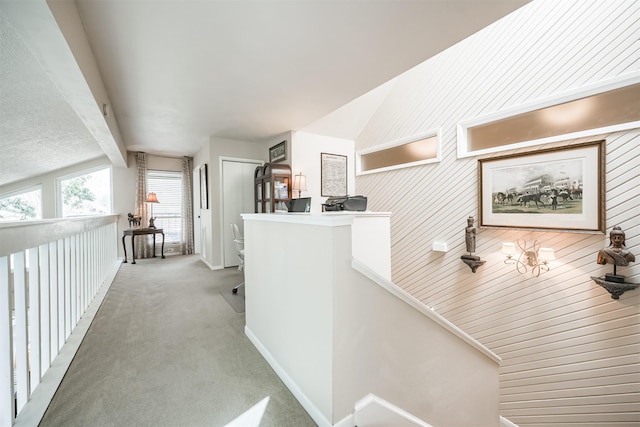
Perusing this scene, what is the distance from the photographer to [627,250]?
76.3 inches

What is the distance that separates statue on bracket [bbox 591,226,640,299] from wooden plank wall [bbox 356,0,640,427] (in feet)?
0.30

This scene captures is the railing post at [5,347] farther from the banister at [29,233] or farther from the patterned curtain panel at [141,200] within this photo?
the patterned curtain panel at [141,200]

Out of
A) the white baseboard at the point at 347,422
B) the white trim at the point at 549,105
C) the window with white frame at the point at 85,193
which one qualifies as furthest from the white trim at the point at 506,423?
the window with white frame at the point at 85,193

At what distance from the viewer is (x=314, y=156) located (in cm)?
435

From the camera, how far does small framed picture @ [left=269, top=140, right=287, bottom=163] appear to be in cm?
428

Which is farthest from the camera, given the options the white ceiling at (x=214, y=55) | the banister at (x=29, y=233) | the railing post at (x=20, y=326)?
the white ceiling at (x=214, y=55)

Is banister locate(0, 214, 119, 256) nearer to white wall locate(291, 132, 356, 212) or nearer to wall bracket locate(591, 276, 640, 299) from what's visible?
white wall locate(291, 132, 356, 212)

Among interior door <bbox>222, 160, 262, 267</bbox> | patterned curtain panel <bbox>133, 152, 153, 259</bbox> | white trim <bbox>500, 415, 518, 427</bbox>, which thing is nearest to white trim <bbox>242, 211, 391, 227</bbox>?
white trim <bbox>500, 415, 518, 427</bbox>

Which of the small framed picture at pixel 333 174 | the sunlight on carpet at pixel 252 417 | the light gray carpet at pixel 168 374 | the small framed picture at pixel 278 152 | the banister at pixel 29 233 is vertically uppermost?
the small framed picture at pixel 278 152

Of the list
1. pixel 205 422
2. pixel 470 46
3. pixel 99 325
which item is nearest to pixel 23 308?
pixel 205 422

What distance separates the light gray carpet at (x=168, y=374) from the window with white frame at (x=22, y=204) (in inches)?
177

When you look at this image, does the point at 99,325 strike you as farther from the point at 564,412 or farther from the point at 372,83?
the point at 564,412

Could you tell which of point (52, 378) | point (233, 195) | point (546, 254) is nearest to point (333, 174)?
point (233, 195)

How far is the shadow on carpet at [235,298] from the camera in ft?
8.59
